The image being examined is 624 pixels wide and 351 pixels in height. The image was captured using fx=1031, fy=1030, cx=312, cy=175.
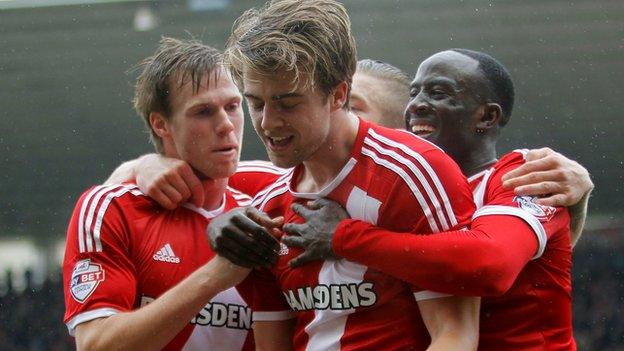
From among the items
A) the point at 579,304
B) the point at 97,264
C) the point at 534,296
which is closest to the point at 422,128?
the point at 534,296

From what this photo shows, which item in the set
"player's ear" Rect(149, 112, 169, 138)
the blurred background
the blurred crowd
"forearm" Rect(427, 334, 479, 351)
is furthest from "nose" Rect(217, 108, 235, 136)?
the blurred crowd

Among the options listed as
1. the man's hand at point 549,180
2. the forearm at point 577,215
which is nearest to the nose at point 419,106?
the man's hand at point 549,180

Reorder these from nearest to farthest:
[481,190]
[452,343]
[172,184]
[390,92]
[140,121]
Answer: [452,343], [481,190], [172,184], [390,92], [140,121]

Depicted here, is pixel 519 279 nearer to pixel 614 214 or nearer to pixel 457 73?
pixel 457 73

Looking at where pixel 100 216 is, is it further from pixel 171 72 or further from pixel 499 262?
pixel 499 262

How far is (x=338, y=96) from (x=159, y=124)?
0.94 m

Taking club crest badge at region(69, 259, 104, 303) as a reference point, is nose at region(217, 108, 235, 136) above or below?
above

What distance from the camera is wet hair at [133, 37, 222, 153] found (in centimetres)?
352

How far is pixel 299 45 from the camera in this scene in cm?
285

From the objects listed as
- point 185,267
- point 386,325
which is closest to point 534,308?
point 386,325

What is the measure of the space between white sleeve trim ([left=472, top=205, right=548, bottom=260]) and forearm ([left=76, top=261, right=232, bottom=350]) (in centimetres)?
79

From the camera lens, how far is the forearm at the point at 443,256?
8.63 ft

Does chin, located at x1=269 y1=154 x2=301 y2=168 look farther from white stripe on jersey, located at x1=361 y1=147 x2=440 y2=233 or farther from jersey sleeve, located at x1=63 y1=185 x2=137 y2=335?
jersey sleeve, located at x1=63 y1=185 x2=137 y2=335

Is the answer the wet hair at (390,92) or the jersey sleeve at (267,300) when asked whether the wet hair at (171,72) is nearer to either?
the jersey sleeve at (267,300)
